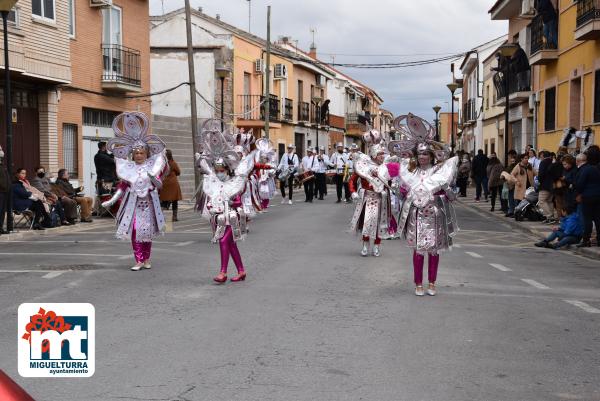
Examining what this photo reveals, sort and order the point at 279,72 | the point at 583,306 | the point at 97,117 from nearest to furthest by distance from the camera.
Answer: the point at 583,306 < the point at 97,117 < the point at 279,72

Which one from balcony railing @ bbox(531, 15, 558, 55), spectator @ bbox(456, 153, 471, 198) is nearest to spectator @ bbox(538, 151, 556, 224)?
balcony railing @ bbox(531, 15, 558, 55)

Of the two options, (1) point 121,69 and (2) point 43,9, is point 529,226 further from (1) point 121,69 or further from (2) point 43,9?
(1) point 121,69

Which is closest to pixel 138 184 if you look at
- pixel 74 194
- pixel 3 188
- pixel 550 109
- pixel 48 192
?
pixel 3 188

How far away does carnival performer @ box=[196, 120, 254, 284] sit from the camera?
969cm

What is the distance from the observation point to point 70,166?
22.8 m

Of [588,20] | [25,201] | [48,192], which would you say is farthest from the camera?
[588,20]

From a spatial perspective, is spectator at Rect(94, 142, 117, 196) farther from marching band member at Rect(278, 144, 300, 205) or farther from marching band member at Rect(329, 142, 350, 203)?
marching band member at Rect(329, 142, 350, 203)

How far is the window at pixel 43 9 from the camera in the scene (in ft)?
65.7

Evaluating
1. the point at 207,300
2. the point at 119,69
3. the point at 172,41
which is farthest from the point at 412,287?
the point at 172,41

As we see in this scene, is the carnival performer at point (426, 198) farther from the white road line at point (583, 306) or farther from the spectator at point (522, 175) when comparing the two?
the spectator at point (522, 175)

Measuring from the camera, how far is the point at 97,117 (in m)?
24.4

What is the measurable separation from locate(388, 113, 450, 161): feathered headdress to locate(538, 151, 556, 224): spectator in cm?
909

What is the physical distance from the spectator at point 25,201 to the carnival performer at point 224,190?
773cm

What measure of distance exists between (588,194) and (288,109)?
1433 inches
